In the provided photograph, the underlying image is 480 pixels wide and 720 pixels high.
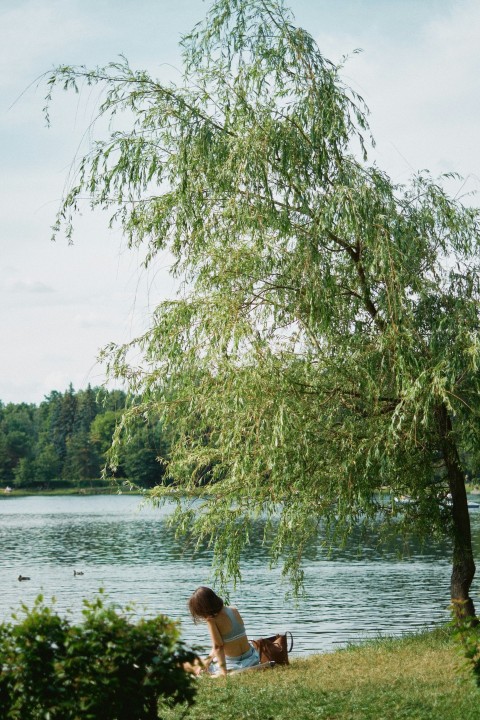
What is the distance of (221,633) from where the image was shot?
383 inches

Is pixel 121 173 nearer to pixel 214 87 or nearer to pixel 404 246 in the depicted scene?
pixel 214 87

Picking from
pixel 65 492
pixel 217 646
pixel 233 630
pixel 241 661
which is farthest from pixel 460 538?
pixel 65 492

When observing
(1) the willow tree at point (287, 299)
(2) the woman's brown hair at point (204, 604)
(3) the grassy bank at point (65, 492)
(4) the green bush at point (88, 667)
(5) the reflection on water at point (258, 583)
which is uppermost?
(1) the willow tree at point (287, 299)

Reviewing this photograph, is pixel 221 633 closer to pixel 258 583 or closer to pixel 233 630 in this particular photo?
pixel 233 630

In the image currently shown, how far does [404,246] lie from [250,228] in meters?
1.94

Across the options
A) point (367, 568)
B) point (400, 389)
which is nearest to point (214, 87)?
point (400, 389)

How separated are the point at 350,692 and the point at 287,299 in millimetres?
5055

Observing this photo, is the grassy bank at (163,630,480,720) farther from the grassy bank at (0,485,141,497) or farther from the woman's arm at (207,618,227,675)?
the grassy bank at (0,485,141,497)

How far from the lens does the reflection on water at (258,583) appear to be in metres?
20.5

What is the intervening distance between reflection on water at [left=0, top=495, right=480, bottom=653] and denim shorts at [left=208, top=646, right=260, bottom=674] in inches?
31.4

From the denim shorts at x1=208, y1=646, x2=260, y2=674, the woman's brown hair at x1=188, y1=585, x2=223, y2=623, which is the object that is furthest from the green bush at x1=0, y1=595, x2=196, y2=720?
the denim shorts at x1=208, y1=646, x2=260, y2=674

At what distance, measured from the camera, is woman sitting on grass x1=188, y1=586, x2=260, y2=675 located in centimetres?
961

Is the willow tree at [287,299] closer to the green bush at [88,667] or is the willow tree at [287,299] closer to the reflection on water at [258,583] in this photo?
the reflection on water at [258,583]

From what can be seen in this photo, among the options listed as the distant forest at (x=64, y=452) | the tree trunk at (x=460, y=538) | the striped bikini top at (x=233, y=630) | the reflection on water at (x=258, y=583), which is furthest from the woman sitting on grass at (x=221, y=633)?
the distant forest at (x=64, y=452)
